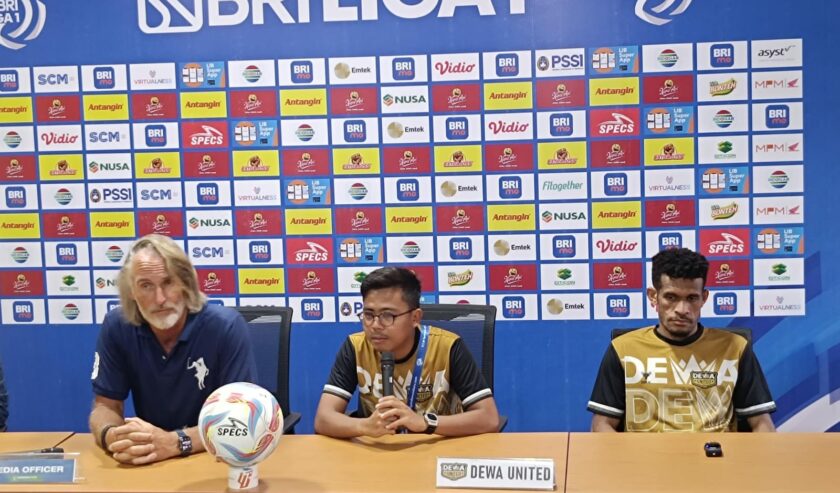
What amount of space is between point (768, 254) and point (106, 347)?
2.90m

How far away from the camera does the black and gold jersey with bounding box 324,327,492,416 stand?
286 centimetres

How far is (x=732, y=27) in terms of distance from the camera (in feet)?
13.4

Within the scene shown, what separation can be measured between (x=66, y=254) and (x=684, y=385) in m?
3.10

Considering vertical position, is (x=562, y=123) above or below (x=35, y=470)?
above

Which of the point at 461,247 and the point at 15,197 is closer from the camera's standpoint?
the point at 461,247

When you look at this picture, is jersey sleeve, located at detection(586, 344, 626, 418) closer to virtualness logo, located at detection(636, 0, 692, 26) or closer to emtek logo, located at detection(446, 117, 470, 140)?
emtek logo, located at detection(446, 117, 470, 140)

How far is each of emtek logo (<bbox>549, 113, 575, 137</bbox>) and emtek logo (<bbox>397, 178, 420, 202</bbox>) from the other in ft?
→ 2.25

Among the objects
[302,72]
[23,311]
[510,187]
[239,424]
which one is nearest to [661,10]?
[510,187]

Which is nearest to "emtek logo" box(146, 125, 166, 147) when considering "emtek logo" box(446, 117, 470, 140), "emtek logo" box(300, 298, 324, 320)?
"emtek logo" box(300, 298, 324, 320)

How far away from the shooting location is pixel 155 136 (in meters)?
4.40

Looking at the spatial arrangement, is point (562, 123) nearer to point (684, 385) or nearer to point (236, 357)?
point (684, 385)

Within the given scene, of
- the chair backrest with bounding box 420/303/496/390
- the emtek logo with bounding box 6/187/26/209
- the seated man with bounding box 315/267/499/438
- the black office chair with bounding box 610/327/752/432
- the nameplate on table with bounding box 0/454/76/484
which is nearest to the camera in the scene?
the nameplate on table with bounding box 0/454/76/484

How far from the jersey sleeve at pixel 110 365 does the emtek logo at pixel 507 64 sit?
7.00 ft

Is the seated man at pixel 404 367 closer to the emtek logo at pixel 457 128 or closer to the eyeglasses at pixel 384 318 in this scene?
the eyeglasses at pixel 384 318
